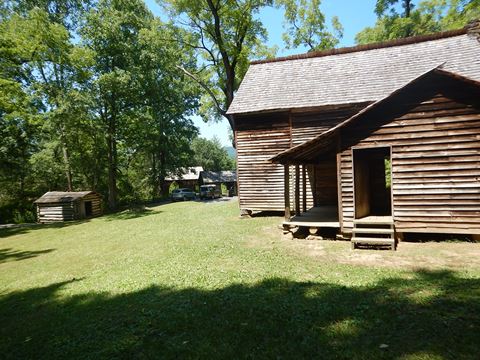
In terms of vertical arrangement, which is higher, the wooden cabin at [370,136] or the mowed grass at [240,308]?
the wooden cabin at [370,136]

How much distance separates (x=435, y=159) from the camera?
386 inches

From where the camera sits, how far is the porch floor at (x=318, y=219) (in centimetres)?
1115

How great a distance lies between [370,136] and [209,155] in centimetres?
7135

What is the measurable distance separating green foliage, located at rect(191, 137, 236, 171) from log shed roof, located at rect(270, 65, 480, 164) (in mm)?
66055

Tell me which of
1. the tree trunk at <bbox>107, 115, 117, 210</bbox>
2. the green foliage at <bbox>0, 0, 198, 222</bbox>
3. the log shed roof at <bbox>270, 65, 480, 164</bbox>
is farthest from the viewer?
the tree trunk at <bbox>107, 115, 117, 210</bbox>

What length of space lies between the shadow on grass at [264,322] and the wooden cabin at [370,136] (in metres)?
3.79

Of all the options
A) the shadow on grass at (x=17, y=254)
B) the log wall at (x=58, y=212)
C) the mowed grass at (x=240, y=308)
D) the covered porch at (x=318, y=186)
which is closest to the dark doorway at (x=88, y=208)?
the log wall at (x=58, y=212)

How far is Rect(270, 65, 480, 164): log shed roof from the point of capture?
29.9 feet

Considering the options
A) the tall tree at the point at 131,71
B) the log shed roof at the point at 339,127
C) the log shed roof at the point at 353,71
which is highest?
the tall tree at the point at 131,71

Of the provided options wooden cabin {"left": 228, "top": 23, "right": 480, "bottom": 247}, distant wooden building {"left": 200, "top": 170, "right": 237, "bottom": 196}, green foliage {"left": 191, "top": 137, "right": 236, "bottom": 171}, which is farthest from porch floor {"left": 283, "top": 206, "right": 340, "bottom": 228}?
green foliage {"left": 191, "top": 137, "right": 236, "bottom": 171}

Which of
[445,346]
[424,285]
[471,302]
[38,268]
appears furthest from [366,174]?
[38,268]

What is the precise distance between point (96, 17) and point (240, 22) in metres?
14.0

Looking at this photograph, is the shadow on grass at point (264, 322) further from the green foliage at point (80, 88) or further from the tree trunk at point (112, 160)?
the tree trunk at point (112, 160)

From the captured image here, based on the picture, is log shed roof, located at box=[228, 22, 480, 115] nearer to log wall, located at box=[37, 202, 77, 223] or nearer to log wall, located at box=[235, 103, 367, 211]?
log wall, located at box=[235, 103, 367, 211]
